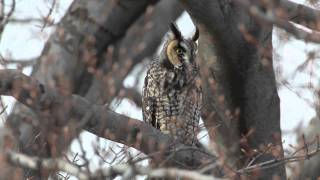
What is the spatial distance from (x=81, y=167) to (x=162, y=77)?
2946 millimetres

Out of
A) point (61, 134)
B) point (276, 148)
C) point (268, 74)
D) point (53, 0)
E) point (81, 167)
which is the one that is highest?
point (53, 0)

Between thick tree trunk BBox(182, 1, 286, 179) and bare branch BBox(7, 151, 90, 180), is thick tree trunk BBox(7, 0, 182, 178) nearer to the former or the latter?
thick tree trunk BBox(182, 1, 286, 179)

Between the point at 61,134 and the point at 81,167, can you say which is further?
the point at 61,134

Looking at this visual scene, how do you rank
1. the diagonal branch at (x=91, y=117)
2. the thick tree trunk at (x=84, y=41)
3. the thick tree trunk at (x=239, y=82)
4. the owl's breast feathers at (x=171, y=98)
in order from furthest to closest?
the owl's breast feathers at (x=171, y=98) < the thick tree trunk at (x=84, y=41) < the thick tree trunk at (x=239, y=82) < the diagonal branch at (x=91, y=117)

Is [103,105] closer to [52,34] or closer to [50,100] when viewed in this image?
[50,100]

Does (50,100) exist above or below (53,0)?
below

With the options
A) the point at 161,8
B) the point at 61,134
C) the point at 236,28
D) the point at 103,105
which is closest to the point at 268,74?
the point at 236,28

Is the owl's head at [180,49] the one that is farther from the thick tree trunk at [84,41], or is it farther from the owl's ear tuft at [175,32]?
the thick tree trunk at [84,41]

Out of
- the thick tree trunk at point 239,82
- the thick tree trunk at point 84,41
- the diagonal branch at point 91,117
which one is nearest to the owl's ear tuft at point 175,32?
the thick tree trunk at point 84,41

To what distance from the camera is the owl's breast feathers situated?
5656mm

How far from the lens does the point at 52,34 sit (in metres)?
6.52

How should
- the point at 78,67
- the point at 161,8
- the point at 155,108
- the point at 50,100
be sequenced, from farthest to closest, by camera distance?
→ the point at 161,8 < the point at 78,67 < the point at 155,108 < the point at 50,100

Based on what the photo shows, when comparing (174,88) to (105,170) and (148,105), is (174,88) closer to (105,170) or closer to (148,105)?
(148,105)

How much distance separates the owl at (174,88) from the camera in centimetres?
567
